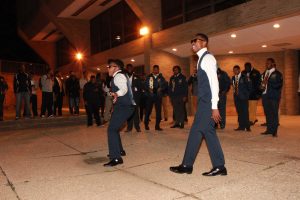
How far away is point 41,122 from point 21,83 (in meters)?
1.58

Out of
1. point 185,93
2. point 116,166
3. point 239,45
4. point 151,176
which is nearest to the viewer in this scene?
point 151,176

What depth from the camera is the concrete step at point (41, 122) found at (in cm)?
1104

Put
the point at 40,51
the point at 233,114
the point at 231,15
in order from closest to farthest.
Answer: the point at 231,15 → the point at 233,114 → the point at 40,51

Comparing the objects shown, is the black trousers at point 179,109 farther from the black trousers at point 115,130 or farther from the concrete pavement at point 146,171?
the black trousers at point 115,130

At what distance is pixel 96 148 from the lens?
6.91 metres

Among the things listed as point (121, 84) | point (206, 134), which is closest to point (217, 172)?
point (206, 134)

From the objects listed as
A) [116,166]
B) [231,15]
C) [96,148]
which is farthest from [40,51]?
[116,166]

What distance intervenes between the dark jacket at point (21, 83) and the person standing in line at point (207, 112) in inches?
343

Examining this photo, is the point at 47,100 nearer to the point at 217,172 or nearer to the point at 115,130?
the point at 115,130

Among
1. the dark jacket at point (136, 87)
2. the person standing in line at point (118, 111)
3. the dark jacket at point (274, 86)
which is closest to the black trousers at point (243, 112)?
the dark jacket at point (274, 86)

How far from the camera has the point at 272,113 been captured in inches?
309

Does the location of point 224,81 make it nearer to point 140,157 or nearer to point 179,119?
point 179,119

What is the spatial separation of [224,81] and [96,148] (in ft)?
14.1

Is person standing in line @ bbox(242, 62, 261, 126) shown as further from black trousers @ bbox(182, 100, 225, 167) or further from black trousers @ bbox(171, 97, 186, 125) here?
black trousers @ bbox(182, 100, 225, 167)
